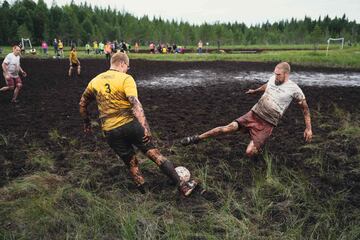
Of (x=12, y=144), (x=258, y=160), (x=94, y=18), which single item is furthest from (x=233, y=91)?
(x=94, y=18)

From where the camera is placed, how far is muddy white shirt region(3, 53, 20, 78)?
1166 centimetres

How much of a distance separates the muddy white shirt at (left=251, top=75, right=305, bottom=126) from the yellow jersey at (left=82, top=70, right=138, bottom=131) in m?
2.65

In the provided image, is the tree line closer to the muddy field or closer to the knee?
the muddy field

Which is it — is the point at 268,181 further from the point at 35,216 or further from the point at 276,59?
the point at 276,59

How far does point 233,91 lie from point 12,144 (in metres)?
9.36

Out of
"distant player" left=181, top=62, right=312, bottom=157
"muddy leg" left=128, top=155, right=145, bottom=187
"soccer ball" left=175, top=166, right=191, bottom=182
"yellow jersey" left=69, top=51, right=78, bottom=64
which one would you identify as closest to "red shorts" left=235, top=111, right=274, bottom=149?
"distant player" left=181, top=62, right=312, bottom=157

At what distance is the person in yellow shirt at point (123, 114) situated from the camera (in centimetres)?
488

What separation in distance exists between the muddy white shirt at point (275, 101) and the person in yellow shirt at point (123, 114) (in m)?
2.12

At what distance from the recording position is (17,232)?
4.05 metres

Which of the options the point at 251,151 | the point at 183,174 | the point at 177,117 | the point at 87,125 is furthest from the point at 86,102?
the point at 177,117

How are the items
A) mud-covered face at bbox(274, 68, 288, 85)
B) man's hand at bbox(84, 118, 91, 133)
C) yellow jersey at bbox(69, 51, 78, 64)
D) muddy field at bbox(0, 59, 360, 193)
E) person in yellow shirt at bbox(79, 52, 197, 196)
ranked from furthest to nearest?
yellow jersey at bbox(69, 51, 78, 64) → muddy field at bbox(0, 59, 360, 193) → mud-covered face at bbox(274, 68, 288, 85) → man's hand at bbox(84, 118, 91, 133) → person in yellow shirt at bbox(79, 52, 197, 196)

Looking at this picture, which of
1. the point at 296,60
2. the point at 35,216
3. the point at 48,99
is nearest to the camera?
the point at 35,216

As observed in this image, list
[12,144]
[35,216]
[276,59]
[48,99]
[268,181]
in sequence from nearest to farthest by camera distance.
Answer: [35,216] → [268,181] → [12,144] → [48,99] → [276,59]

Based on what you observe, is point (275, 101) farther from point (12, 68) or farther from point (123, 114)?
point (12, 68)
